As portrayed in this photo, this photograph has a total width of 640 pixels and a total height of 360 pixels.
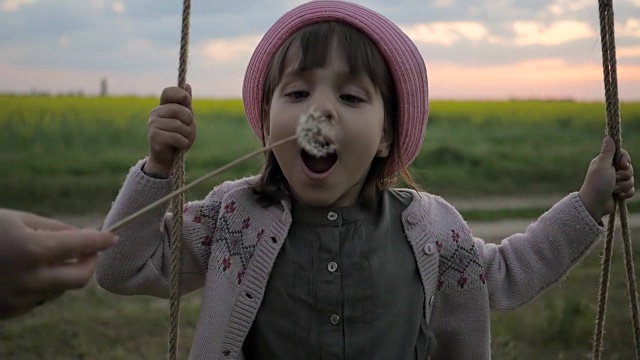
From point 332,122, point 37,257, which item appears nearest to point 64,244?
point 37,257

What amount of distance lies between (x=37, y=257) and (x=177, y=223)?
61cm

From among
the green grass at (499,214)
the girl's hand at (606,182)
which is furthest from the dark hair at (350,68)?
the green grass at (499,214)

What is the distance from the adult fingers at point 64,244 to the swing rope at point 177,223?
532 millimetres

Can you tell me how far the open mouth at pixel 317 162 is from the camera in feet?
5.72

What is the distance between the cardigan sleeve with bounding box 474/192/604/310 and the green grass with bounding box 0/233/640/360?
2.18m

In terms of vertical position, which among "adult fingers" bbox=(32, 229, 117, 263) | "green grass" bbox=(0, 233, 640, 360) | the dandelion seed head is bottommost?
"green grass" bbox=(0, 233, 640, 360)

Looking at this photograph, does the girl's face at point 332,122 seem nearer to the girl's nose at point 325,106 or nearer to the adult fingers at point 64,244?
the girl's nose at point 325,106

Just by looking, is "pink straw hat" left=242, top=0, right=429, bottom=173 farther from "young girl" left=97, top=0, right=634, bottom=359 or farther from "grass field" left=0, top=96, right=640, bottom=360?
"grass field" left=0, top=96, right=640, bottom=360

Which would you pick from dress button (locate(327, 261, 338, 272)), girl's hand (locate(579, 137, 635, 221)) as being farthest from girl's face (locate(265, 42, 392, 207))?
girl's hand (locate(579, 137, 635, 221))

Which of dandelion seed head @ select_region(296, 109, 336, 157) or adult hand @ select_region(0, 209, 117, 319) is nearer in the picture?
adult hand @ select_region(0, 209, 117, 319)

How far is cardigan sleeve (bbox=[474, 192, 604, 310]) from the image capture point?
78.9 inches

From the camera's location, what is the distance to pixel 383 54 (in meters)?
1.88

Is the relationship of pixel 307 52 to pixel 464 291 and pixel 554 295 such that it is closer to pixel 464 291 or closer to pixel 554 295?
pixel 464 291

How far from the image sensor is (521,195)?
10.6m
